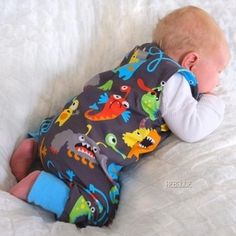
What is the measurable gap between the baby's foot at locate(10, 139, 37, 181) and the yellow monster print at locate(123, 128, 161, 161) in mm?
222

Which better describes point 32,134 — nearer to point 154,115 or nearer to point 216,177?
point 154,115

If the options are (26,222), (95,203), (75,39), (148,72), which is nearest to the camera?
(26,222)

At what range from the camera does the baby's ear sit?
1.13 meters

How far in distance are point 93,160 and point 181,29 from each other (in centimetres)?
38

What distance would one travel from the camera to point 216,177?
93 centimetres

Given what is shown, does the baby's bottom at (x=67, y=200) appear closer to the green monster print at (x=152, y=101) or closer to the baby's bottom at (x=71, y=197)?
the baby's bottom at (x=71, y=197)

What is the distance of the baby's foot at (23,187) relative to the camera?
3.19 feet

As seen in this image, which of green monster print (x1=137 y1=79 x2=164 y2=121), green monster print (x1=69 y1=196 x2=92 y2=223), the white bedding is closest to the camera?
the white bedding

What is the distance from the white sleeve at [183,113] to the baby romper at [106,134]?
0.6 inches

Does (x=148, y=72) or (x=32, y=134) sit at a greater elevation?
(x=148, y=72)

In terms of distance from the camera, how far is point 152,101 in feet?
3.48

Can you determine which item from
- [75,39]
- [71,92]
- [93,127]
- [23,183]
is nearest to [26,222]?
[23,183]

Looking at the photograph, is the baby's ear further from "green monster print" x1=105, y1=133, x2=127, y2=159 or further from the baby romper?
"green monster print" x1=105, y1=133, x2=127, y2=159
